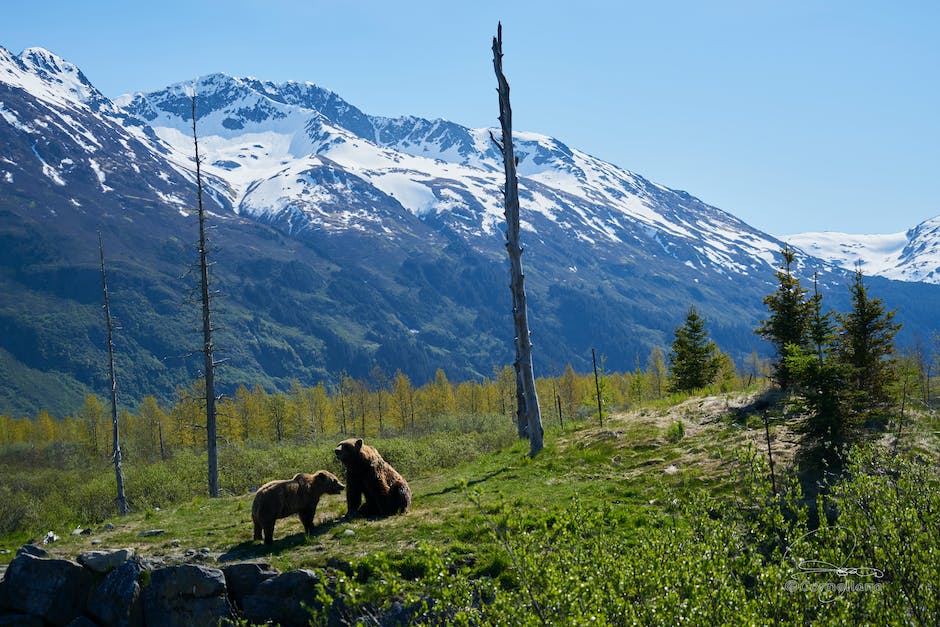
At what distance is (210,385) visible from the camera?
3159 cm

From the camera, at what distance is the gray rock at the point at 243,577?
13.6 metres

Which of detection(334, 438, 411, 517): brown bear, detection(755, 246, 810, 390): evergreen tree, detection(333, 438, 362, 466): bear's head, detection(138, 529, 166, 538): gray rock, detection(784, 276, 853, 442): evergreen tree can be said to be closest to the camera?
detection(784, 276, 853, 442): evergreen tree

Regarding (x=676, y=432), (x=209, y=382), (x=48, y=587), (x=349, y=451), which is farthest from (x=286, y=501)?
(x=209, y=382)

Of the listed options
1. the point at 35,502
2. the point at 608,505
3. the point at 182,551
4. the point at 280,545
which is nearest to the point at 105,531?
the point at 182,551

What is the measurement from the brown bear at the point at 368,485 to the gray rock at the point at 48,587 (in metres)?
6.00

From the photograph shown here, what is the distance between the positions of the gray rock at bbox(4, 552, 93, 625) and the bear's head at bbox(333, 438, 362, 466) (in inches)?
233

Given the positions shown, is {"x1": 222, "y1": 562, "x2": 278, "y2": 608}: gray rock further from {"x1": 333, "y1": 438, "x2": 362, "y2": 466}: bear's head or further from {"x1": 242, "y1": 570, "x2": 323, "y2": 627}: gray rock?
{"x1": 333, "y1": 438, "x2": 362, "y2": 466}: bear's head

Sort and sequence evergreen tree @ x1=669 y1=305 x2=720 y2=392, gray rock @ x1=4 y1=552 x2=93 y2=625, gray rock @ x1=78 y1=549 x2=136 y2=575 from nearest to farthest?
gray rock @ x1=4 y1=552 x2=93 y2=625, gray rock @ x1=78 y1=549 x2=136 y2=575, evergreen tree @ x1=669 y1=305 x2=720 y2=392

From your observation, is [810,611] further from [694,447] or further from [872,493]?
[694,447]

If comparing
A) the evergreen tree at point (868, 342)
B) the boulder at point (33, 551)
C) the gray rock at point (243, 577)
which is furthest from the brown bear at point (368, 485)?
the evergreen tree at point (868, 342)

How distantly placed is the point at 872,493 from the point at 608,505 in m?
8.40

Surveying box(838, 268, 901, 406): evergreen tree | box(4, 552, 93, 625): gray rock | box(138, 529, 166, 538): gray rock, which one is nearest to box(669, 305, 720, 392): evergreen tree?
box(838, 268, 901, 406): evergreen tree

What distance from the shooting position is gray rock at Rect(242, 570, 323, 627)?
13.1 meters

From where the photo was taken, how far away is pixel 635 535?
1426cm
